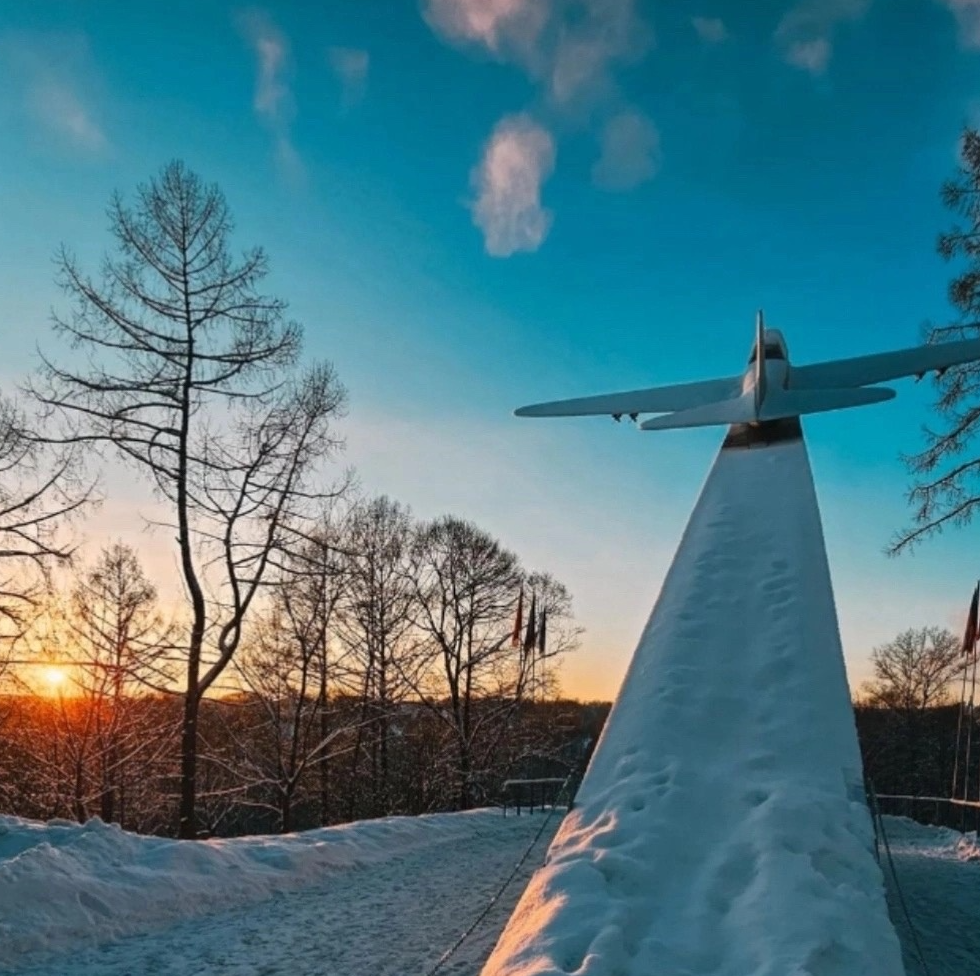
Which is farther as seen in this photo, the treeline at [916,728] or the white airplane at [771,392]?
the treeline at [916,728]

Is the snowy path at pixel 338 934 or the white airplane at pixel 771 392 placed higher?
the white airplane at pixel 771 392

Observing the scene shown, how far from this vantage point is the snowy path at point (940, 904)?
5672 millimetres

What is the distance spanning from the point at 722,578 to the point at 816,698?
6.64ft

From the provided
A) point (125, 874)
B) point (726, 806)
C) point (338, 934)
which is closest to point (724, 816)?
point (726, 806)

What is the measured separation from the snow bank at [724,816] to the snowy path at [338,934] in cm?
182

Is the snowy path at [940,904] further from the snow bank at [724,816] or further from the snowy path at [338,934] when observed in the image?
the snowy path at [338,934]

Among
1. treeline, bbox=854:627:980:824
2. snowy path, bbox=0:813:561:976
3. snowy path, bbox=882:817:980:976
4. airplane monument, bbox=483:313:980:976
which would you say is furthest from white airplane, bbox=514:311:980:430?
treeline, bbox=854:627:980:824

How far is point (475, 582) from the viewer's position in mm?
24984

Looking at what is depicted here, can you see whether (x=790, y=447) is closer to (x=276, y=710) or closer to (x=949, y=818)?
(x=276, y=710)

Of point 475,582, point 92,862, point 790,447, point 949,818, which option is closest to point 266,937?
point 92,862

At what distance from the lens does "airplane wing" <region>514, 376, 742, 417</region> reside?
13.2 m

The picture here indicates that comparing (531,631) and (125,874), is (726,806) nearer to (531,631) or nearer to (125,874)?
(125,874)

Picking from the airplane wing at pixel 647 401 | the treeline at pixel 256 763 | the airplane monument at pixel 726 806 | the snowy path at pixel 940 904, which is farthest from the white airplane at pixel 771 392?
the treeline at pixel 256 763

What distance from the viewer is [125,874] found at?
6.75m
